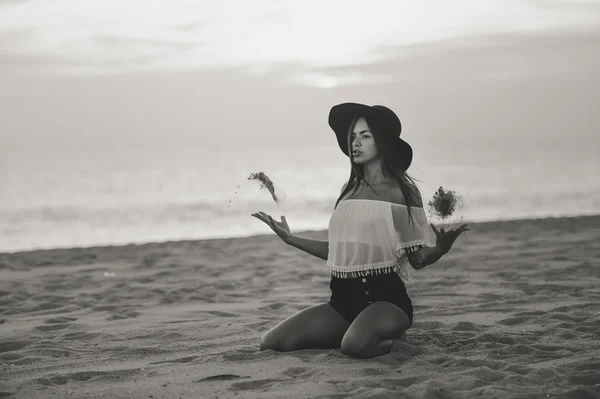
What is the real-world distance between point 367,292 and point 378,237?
387 mm

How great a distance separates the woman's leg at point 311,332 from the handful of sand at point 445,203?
101 cm

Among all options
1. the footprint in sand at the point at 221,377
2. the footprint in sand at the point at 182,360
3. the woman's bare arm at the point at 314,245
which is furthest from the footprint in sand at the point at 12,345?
the woman's bare arm at the point at 314,245

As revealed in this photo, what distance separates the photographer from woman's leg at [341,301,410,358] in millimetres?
4605

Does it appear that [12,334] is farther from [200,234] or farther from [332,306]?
[200,234]

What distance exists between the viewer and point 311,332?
4.94 metres

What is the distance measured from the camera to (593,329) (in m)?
5.34

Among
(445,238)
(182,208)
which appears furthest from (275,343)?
(182,208)

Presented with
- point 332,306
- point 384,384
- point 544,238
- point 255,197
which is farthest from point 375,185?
point 255,197

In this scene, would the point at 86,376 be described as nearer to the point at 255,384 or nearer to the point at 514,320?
the point at 255,384

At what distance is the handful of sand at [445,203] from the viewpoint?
482 cm

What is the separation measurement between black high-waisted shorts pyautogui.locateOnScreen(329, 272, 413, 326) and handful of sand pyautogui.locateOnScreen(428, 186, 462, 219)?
→ 53 cm

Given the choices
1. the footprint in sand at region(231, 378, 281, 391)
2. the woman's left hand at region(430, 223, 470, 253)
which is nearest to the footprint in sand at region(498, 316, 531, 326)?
the woman's left hand at region(430, 223, 470, 253)

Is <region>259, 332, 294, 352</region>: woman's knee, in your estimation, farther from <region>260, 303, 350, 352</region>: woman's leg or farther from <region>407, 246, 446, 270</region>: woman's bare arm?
<region>407, 246, 446, 270</region>: woman's bare arm

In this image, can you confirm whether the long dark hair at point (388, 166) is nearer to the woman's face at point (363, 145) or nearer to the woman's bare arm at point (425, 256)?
the woman's face at point (363, 145)
